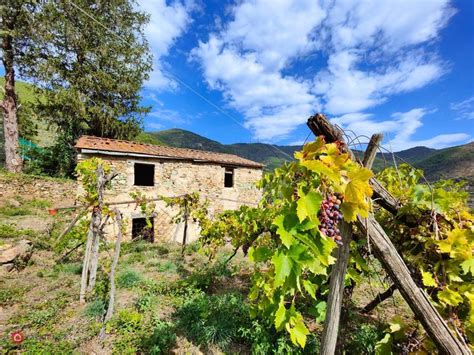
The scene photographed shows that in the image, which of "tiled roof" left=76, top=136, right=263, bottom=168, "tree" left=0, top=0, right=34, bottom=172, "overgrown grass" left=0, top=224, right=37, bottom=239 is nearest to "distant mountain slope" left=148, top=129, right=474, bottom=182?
"tiled roof" left=76, top=136, right=263, bottom=168

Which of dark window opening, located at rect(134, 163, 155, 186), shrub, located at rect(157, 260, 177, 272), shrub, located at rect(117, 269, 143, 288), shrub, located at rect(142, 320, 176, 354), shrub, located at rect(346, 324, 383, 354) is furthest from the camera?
dark window opening, located at rect(134, 163, 155, 186)

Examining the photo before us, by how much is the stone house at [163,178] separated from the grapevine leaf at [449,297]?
5445mm

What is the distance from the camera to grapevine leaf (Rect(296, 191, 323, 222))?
40.8 inches

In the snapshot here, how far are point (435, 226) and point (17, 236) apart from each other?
413 inches

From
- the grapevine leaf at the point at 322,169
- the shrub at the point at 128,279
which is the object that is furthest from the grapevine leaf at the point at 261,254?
the shrub at the point at 128,279

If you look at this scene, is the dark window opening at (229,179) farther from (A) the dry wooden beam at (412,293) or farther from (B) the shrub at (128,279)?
(A) the dry wooden beam at (412,293)

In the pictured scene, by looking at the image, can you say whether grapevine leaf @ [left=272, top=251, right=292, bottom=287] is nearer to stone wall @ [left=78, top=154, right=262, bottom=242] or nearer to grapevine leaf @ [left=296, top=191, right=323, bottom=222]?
grapevine leaf @ [left=296, top=191, right=323, bottom=222]

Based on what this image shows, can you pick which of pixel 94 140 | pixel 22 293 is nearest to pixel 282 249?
pixel 22 293

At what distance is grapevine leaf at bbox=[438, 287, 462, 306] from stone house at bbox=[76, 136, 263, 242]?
5445 mm

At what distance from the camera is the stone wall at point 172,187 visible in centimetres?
856

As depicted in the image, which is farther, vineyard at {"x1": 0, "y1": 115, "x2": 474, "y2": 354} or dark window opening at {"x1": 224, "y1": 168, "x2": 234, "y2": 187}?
dark window opening at {"x1": 224, "y1": 168, "x2": 234, "y2": 187}

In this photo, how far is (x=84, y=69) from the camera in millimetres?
Answer: 13953

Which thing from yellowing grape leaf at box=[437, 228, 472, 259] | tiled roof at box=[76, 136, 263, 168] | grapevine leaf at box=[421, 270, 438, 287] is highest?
tiled roof at box=[76, 136, 263, 168]

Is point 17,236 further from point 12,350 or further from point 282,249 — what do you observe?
point 282,249
